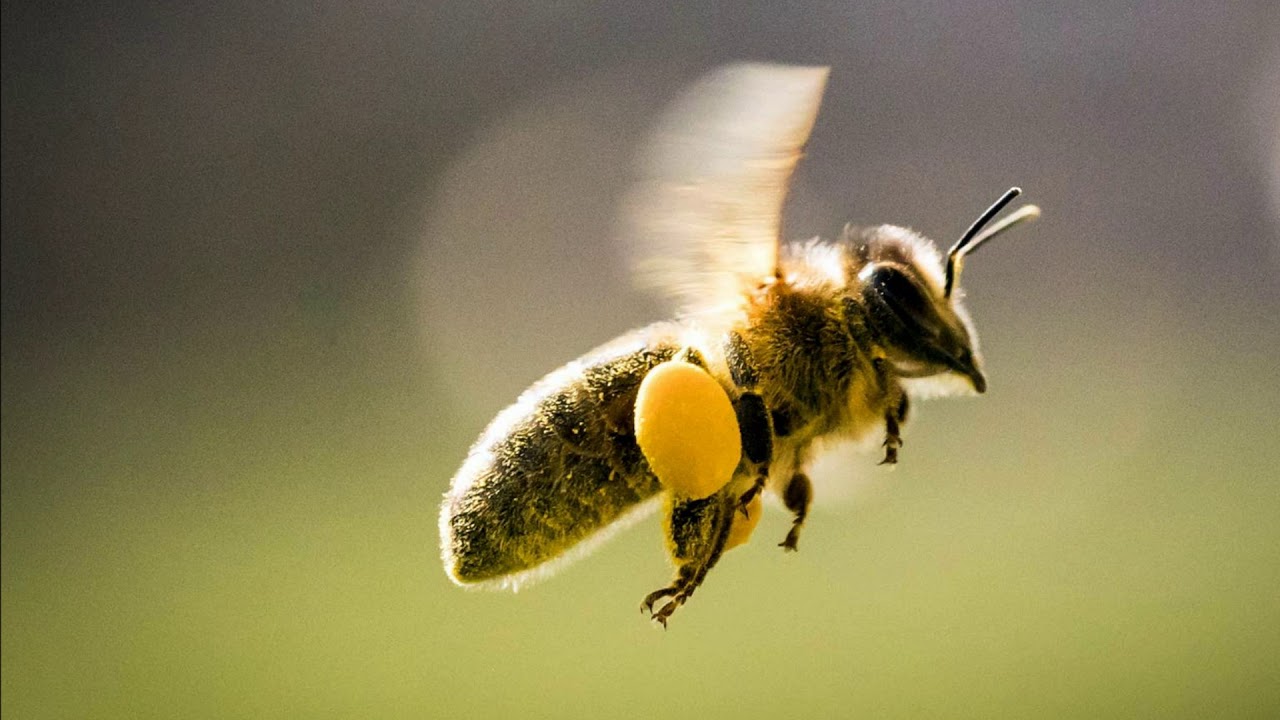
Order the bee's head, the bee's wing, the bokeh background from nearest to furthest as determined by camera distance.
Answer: the bee's wing → the bee's head → the bokeh background

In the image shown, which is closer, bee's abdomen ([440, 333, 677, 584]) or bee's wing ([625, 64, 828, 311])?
bee's wing ([625, 64, 828, 311])

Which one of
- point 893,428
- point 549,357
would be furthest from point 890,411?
point 549,357

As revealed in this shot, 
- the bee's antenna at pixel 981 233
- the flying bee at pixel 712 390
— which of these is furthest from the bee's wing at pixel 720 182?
the bee's antenna at pixel 981 233

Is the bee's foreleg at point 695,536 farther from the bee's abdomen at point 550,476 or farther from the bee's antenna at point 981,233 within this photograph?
the bee's antenna at point 981,233

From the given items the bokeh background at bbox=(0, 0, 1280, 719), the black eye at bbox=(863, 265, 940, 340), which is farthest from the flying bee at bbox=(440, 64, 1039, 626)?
the bokeh background at bbox=(0, 0, 1280, 719)

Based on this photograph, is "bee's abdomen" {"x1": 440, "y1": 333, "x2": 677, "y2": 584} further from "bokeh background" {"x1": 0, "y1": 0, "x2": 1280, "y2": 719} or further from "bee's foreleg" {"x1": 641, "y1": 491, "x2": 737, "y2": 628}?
"bokeh background" {"x1": 0, "y1": 0, "x2": 1280, "y2": 719}

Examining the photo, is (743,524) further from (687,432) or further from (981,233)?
(981,233)
